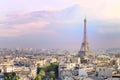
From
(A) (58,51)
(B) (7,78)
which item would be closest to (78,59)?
(B) (7,78)

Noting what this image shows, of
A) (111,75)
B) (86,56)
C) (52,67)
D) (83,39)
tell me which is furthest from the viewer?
(86,56)

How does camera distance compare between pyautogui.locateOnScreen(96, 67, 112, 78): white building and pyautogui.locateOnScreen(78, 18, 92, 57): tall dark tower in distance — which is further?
pyautogui.locateOnScreen(78, 18, 92, 57): tall dark tower in distance

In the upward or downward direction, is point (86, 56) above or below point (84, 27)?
below

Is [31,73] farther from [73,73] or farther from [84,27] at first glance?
[84,27]

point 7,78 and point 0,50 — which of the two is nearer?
point 7,78

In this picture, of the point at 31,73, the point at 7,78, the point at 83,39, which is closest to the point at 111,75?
the point at 31,73

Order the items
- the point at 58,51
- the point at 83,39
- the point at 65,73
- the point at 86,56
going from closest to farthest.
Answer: the point at 65,73 → the point at 83,39 → the point at 86,56 → the point at 58,51

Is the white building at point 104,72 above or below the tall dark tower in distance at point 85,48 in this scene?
below

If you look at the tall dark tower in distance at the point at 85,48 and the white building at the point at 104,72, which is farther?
the tall dark tower in distance at the point at 85,48

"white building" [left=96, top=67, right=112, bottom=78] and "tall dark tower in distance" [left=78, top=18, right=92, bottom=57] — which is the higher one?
"tall dark tower in distance" [left=78, top=18, right=92, bottom=57]

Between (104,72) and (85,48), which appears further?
(85,48)

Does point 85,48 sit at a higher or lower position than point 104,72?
higher
